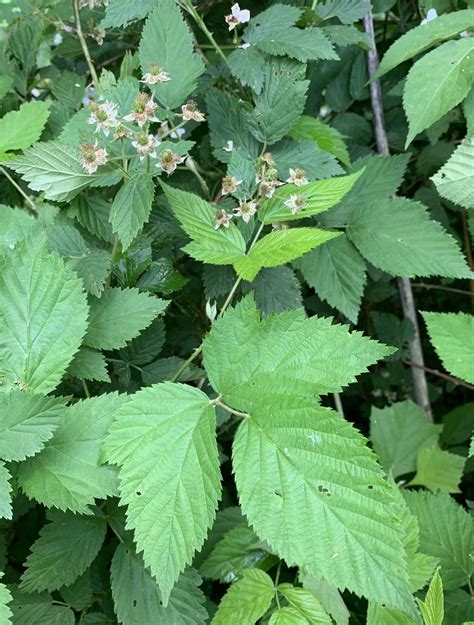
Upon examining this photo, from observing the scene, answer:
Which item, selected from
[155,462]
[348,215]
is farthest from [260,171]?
[155,462]

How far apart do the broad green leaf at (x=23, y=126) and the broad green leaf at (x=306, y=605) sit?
950 mm

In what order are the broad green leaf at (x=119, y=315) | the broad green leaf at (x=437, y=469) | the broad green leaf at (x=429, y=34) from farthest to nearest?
1. the broad green leaf at (x=437, y=469)
2. the broad green leaf at (x=429, y=34)
3. the broad green leaf at (x=119, y=315)

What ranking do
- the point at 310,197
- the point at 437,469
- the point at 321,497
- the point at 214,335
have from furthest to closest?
the point at 437,469, the point at 310,197, the point at 214,335, the point at 321,497

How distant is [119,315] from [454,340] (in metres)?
0.64

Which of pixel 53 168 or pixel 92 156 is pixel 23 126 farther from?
pixel 92 156

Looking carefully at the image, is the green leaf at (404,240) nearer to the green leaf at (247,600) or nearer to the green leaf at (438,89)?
the green leaf at (438,89)

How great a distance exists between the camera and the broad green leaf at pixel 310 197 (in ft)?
3.27

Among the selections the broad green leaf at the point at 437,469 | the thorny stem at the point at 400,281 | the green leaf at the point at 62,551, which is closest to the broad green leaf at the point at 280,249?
the green leaf at the point at 62,551

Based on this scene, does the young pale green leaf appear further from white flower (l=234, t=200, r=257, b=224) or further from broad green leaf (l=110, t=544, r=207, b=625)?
white flower (l=234, t=200, r=257, b=224)

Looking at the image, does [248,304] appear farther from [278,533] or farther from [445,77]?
[445,77]

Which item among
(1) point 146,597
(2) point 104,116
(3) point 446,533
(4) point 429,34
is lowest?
(3) point 446,533

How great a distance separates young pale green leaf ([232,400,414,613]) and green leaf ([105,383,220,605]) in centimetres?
5

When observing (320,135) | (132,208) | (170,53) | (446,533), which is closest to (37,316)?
(132,208)

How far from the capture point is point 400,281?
61.6 inches
